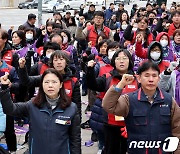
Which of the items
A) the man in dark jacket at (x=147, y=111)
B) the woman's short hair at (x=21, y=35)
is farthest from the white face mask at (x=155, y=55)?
the woman's short hair at (x=21, y=35)

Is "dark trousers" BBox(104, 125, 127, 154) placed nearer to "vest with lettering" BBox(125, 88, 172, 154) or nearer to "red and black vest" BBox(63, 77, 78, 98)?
"red and black vest" BBox(63, 77, 78, 98)

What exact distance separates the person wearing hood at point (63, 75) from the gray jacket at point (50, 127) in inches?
31.0

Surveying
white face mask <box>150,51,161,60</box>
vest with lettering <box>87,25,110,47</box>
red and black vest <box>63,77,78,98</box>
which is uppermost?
vest with lettering <box>87,25,110,47</box>

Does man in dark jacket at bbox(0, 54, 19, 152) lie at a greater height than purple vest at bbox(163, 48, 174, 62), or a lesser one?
lesser

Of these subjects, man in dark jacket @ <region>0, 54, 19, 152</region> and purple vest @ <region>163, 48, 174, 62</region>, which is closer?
man in dark jacket @ <region>0, 54, 19, 152</region>

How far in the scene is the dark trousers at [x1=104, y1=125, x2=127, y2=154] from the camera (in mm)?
4672

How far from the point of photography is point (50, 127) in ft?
11.9

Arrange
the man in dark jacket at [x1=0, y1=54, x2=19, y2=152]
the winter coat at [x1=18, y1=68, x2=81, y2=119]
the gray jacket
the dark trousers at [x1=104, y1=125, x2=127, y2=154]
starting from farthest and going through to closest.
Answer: the man in dark jacket at [x1=0, y1=54, x2=19, y2=152], the dark trousers at [x1=104, y1=125, x2=127, y2=154], the winter coat at [x1=18, y1=68, x2=81, y2=119], the gray jacket

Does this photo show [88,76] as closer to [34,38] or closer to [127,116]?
[127,116]

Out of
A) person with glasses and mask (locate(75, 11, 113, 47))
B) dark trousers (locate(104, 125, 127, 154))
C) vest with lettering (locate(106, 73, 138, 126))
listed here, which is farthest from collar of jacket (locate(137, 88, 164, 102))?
person with glasses and mask (locate(75, 11, 113, 47))

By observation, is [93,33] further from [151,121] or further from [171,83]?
[151,121]

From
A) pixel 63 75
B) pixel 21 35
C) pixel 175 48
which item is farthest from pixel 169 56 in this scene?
pixel 21 35

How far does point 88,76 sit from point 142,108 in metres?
1.16

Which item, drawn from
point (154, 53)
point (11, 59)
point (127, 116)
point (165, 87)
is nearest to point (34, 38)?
point (11, 59)
